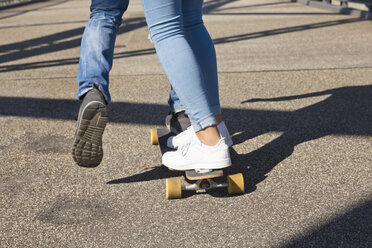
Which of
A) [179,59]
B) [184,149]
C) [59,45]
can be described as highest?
[179,59]

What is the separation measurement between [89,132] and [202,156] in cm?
44

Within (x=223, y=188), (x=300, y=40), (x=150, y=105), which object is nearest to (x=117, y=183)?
(x=223, y=188)

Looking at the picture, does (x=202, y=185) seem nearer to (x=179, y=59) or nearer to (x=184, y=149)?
(x=184, y=149)

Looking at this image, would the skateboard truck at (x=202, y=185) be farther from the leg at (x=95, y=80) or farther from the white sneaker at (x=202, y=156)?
the leg at (x=95, y=80)

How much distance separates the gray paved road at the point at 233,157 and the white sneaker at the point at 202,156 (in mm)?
136

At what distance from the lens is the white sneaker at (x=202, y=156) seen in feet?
6.06

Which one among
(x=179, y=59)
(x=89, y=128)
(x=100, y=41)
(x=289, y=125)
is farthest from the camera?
(x=289, y=125)

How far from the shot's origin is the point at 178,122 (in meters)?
2.42

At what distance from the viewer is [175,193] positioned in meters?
1.88

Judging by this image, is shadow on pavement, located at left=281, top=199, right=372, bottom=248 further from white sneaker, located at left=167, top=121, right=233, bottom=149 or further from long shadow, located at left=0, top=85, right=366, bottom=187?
white sneaker, located at left=167, top=121, right=233, bottom=149

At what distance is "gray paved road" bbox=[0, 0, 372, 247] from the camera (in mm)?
1659

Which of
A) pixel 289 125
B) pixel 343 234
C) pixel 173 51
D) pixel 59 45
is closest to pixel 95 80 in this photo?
pixel 173 51

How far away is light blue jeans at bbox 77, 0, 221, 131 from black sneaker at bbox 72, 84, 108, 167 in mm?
101

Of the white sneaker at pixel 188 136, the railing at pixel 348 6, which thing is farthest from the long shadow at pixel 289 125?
the railing at pixel 348 6
